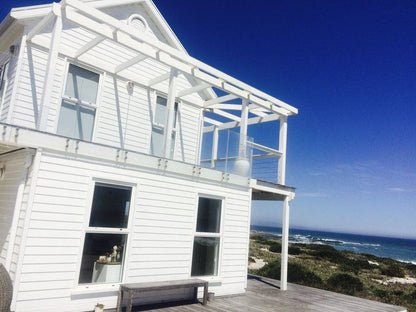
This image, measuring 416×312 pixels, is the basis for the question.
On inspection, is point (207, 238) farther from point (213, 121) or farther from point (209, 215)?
point (213, 121)

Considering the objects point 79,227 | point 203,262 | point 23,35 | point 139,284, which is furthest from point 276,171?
point 23,35

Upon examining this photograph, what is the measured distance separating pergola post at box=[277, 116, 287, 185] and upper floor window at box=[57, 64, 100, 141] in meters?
5.43

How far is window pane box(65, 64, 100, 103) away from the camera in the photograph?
7.39 m

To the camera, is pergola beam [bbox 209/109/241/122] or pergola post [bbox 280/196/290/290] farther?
pergola beam [bbox 209/109/241/122]

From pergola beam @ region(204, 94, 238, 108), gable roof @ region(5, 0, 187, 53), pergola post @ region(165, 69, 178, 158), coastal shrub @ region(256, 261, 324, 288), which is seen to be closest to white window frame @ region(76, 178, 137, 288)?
pergola post @ region(165, 69, 178, 158)

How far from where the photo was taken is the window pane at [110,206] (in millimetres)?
5523

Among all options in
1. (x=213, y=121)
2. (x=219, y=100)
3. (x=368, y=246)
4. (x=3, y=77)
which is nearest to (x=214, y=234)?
(x=219, y=100)

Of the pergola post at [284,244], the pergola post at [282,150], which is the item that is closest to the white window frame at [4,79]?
the pergola post at [282,150]

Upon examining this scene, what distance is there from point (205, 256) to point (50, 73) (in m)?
4.88

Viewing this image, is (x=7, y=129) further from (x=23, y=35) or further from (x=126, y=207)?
(x=23, y=35)

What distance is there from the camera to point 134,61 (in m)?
7.39

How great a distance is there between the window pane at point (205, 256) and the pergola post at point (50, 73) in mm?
3945

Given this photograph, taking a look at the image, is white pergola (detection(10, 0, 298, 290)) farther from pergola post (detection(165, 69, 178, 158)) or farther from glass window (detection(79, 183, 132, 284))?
glass window (detection(79, 183, 132, 284))

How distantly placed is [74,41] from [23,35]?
1153 mm
